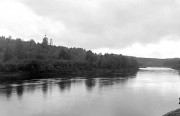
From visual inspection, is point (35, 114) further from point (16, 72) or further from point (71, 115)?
point (16, 72)

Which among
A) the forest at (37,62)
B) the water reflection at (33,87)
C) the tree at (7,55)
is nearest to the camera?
the water reflection at (33,87)

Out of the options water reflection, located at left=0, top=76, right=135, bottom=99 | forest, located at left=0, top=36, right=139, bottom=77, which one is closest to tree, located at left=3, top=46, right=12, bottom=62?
forest, located at left=0, top=36, right=139, bottom=77

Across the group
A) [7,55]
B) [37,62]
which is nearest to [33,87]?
[37,62]

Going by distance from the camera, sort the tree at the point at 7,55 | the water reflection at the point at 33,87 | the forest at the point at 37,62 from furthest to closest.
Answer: the tree at the point at 7,55
the forest at the point at 37,62
the water reflection at the point at 33,87

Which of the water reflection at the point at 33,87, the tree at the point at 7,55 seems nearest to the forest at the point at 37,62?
the tree at the point at 7,55

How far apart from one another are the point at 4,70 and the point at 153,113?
87.8 metres

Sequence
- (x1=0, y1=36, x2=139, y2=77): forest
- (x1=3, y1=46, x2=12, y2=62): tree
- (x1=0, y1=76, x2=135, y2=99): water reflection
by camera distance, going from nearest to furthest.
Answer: (x1=0, y1=76, x2=135, y2=99): water reflection, (x1=0, y1=36, x2=139, y2=77): forest, (x1=3, y1=46, x2=12, y2=62): tree

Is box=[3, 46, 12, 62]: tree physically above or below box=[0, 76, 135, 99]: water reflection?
above

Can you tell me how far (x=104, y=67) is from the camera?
7475 inches

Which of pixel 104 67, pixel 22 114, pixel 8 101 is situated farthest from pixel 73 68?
pixel 22 114

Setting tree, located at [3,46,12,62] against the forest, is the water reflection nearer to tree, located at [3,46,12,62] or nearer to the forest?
the forest

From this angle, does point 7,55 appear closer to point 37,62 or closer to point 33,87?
point 37,62

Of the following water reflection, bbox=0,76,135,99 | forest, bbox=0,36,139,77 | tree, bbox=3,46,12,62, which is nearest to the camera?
water reflection, bbox=0,76,135,99

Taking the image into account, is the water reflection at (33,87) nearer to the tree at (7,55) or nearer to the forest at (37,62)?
the forest at (37,62)
